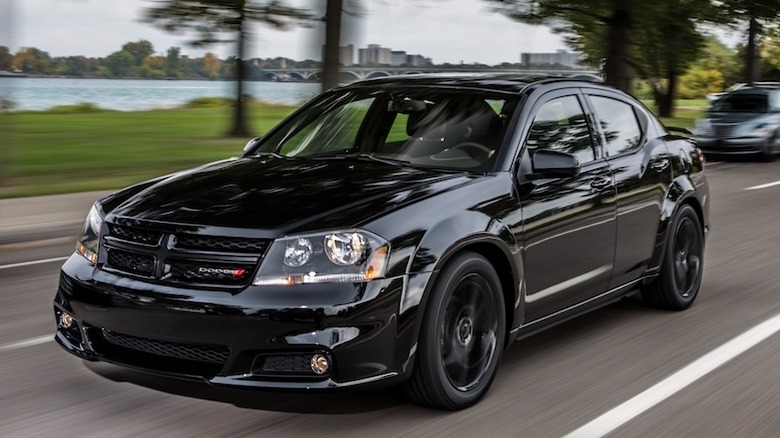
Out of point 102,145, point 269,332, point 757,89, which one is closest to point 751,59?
point 757,89

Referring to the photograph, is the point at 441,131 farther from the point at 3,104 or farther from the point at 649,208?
the point at 3,104

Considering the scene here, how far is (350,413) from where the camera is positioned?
4.87 metres

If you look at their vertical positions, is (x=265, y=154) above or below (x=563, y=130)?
below

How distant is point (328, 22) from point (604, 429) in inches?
511

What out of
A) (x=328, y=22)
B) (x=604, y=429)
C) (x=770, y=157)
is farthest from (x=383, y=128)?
(x=770, y=157)

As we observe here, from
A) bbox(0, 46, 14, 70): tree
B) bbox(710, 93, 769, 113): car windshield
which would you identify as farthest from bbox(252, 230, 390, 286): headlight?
bbox(710, 93, 769, 113): car windshield

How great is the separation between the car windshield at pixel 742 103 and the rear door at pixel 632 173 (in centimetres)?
1740

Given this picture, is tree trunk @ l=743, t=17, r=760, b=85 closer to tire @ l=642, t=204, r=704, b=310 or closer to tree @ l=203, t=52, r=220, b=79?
tree @ l=203, t=52, r=220, b=79

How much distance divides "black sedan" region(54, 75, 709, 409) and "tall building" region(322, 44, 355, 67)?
35.3 ft

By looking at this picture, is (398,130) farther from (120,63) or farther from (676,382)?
(120,63)

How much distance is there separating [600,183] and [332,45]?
11495mm

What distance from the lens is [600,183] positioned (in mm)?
6102

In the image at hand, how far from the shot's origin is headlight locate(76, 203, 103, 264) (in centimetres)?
501

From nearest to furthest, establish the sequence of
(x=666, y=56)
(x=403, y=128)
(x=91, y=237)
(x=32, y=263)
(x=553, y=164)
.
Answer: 1. (x=91, y=237)
2. (x=553, y=164)
3. (x=403, y=128)
4. (x=32, y=263)
5. (x=666, y=56)
